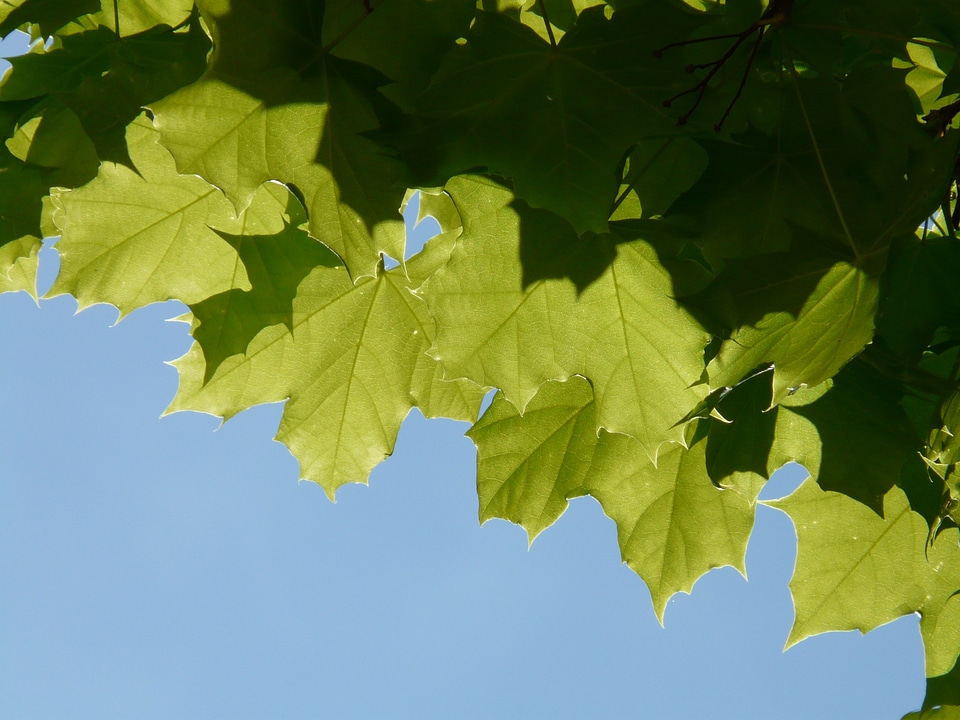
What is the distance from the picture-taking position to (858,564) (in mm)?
1869

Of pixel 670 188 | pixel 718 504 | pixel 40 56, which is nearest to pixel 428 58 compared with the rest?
pixel 670 188

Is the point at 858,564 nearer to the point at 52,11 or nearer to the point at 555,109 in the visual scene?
the point at 555,109

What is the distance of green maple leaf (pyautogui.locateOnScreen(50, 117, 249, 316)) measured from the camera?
1762 millimetres

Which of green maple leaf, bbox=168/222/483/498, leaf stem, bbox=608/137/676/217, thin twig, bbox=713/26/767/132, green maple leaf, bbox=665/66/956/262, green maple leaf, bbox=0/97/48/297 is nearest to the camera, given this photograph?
thin twig, bbox=713/26/767/132

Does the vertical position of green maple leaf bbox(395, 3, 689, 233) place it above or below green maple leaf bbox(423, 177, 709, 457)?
above

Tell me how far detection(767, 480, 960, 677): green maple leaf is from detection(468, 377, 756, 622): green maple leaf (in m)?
0.14

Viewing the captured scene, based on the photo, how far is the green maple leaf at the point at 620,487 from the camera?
186cm

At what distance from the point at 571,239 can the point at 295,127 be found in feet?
1.72

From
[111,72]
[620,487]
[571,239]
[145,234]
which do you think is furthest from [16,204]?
[620,487]

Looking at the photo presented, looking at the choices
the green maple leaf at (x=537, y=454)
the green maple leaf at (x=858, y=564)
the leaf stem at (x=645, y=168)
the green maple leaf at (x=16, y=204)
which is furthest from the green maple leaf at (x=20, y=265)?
the green maple leaf at (x=858, y=564)

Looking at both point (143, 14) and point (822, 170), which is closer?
point (822, 170)

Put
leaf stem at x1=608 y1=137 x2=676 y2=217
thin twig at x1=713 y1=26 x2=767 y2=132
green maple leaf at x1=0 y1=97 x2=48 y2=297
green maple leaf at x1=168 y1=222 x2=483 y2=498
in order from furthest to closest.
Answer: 1. green maple leaf at x1=168 y1=222 x2=483 y2=498
2. green maple leaf at x1=0 y1=97 x2=48 y2=297
3. leaf stem at x1=608 y1=137 x2=676 y2=217
4. thin twig at x1=713 y1=26 x2=767 y2=132

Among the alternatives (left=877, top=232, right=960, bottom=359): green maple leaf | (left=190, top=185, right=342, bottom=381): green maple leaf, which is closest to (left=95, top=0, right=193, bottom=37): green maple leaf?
(left=190, top=185, right=342, bottom=381): green maple leaf

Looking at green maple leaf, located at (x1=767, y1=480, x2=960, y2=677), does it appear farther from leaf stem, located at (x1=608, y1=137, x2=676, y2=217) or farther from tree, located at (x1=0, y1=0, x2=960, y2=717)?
leaf stem, located at (x1=608, y1=137, x2=676, y2=217)
